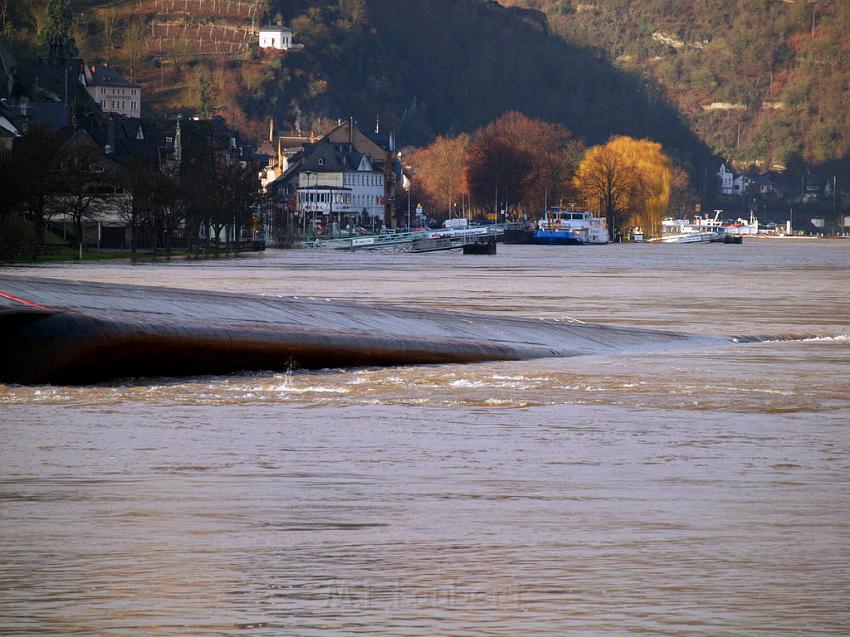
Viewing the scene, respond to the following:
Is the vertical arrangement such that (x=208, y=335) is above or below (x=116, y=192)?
below

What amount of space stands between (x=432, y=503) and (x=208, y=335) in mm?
9014

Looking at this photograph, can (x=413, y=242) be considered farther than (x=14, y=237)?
Yes

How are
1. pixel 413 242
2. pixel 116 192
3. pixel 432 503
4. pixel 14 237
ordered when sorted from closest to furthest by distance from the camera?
1. pixel 432 503
2. pixel 14 237
3. pixel 116 192
4. pixel 413 242

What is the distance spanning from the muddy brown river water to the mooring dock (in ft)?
1.24

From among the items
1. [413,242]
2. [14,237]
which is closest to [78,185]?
[14,237]

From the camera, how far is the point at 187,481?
14.9 m

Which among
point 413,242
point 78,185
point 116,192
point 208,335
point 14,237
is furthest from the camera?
point 413,242

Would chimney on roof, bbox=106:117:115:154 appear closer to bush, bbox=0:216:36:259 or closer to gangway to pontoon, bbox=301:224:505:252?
gangway to pontoon, bbox=301:224:505:252

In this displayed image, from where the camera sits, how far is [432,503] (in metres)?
14.0

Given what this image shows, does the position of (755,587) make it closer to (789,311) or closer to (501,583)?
(501,583)

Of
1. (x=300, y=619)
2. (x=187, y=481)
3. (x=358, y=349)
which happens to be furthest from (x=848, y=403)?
(x=300, y=619)

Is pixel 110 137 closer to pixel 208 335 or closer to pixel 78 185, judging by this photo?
pixel 78 185

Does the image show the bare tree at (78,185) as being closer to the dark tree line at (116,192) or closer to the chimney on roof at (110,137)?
the dark tree line at (116,192)

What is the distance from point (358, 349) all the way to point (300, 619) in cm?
1484
